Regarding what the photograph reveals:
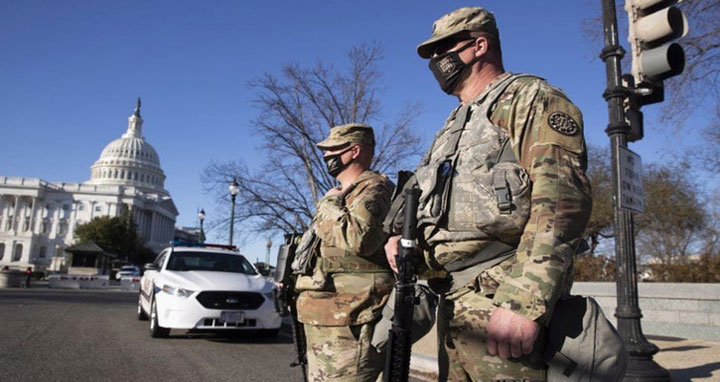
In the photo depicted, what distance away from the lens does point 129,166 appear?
135 metres

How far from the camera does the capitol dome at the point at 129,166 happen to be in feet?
440

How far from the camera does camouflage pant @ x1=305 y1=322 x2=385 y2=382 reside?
114 inches

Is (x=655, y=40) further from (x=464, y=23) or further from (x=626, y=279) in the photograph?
(x=464, y=23)

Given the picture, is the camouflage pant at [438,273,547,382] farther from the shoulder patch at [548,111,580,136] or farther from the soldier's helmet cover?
the soldier's helmet cover

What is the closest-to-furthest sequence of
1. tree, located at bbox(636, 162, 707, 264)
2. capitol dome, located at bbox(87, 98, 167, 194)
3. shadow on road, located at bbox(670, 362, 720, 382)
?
shadow on road, located at bbox(670, 362, 720, 382)
tree, located at bbox(636, 162, 707, 264)
capitol dome, located at bbox(87, 98, 167, 194)

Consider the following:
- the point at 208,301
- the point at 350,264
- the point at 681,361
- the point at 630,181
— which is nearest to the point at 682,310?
the point at 681,361

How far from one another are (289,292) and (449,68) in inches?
77.9

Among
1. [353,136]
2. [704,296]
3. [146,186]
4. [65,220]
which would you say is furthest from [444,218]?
[146,186]

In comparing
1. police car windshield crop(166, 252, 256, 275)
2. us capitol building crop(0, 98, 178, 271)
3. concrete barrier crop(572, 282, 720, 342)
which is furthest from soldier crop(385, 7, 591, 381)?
us capitol building crop(0, 98, 178, 271)

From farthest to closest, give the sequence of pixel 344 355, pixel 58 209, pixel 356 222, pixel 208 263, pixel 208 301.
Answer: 1. pixel 58 209
2. pixel 208 263
3. pixel 208 301
4. pixel 356 222
5. pixel 344 355

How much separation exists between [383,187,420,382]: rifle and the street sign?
157 inches

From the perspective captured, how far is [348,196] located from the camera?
132 inches

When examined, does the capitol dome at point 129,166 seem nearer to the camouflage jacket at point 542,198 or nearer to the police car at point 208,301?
the police car at point 208,301

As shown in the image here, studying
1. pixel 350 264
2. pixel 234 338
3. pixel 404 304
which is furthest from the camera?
pixel 234 338
